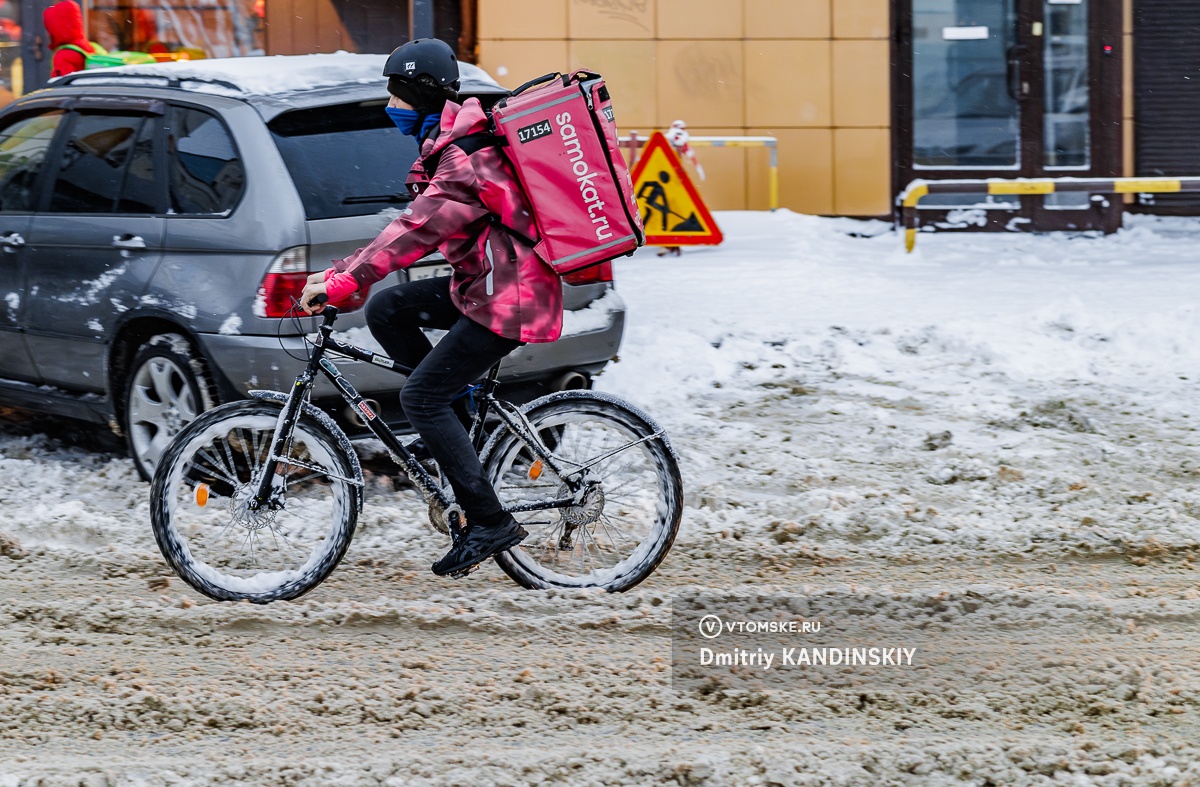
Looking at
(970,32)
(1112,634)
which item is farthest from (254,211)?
(970,32)

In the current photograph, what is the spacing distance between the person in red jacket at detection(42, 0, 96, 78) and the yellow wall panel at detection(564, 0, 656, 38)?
5.38 m

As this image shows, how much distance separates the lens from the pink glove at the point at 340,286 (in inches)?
165

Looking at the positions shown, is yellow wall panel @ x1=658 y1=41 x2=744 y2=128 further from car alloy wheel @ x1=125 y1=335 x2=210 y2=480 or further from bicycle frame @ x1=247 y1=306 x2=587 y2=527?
bicycle frame @ x1=247 y1=306 x2=587 y2=527

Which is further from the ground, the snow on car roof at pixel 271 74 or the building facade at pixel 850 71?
the building facade at pixel 850 71

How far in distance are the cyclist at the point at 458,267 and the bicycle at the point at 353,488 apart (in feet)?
0.53

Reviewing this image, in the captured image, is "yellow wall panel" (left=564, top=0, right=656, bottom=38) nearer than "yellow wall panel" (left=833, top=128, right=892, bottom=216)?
Yes

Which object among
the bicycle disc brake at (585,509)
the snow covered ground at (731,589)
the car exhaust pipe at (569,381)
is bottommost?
the snow covered ground at (731,589)

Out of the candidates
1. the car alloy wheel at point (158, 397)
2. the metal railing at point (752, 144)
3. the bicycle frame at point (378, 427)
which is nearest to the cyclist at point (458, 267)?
the bicycle frame at point (378, 427)

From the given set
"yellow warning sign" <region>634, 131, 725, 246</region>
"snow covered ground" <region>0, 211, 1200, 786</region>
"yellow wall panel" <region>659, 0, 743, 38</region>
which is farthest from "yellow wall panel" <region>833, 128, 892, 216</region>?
"snow covered ground" <region>0, 211, 1200, 786</region>

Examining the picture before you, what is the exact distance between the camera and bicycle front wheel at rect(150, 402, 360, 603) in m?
4.46

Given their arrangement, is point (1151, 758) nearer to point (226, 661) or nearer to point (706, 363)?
point (226, 661)

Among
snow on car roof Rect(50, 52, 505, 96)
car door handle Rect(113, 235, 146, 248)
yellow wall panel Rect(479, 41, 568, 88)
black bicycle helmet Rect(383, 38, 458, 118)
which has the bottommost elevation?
car door handle Rect(113, 235, 146, 248)

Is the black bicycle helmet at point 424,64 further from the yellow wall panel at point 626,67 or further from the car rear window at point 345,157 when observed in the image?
the yellow wall panel at point 626,67

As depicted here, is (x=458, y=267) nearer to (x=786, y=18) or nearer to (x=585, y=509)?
(x=585, y=509)
